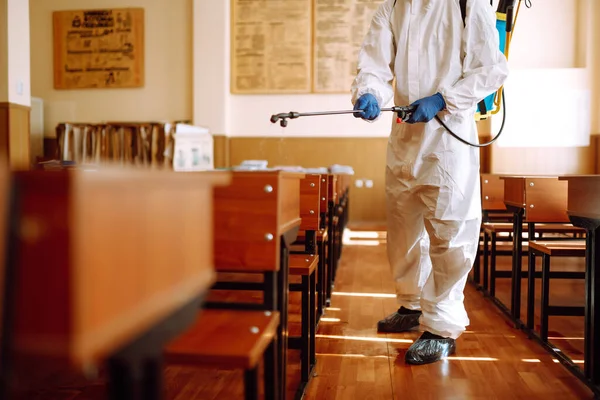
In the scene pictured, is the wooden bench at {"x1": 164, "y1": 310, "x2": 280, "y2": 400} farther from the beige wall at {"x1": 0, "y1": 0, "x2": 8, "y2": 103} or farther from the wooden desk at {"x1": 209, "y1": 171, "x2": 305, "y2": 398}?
the beige wall at {"x1": 0, "y1": 0, "x2": 8, "y2": 103}

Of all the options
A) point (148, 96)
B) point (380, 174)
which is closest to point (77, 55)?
point (148, 96)

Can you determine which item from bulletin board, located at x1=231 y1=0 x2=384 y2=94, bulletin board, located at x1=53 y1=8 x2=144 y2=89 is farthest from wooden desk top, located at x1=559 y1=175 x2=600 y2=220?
bulletin board, located at x1=53 y1=8 x2=144 y2=89

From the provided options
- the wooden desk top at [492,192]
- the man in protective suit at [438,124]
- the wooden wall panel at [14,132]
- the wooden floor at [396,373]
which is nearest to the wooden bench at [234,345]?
the wooden floor at [396,373]

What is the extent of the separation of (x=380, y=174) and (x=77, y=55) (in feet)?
13.6

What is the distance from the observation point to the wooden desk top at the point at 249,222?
4.05ft

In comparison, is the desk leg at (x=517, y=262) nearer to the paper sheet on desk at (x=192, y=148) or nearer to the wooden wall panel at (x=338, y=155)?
the paper sheet on desk at (x=192, y=148)

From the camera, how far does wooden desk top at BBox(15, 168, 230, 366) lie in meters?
0.54

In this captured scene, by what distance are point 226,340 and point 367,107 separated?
1.40 meters

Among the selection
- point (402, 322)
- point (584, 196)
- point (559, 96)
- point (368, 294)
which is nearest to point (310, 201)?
point (402, 322)

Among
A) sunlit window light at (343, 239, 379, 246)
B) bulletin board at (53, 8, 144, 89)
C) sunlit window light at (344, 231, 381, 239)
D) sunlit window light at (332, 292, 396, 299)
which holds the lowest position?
sunlit window light at (332, 292, 396, 299)

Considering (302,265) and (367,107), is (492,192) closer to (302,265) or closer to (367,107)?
(367,107)

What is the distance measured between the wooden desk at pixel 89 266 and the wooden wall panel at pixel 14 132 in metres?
4.13

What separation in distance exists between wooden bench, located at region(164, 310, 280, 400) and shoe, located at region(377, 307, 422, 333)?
4.86 ft

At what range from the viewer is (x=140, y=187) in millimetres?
641
